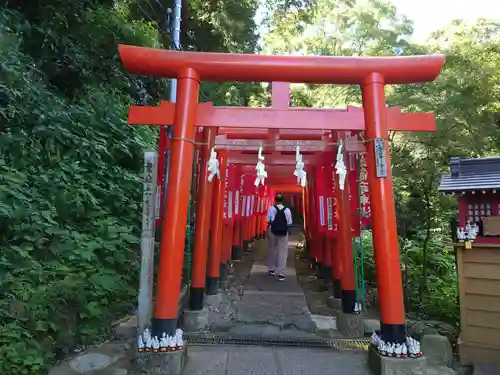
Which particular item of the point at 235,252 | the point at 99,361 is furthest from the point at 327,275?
the point at 99,361

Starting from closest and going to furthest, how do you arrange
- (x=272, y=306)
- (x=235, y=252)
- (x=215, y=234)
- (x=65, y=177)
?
(x=65, y=177) < (x=272, y=306) < (x=215, y=234) < (x=235, y=252)

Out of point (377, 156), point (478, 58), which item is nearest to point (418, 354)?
point (377, 156)

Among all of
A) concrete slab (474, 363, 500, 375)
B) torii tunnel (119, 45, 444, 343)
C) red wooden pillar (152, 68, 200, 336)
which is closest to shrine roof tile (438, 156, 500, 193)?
torii tunnel (119, 45, 444, 343)

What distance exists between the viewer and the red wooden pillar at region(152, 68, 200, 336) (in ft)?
15.8

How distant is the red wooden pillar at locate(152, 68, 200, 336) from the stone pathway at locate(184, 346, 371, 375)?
0.69m

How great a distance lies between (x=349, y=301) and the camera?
23.1 feet

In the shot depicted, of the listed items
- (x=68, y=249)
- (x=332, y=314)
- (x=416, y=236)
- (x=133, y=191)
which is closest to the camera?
(x=68, y=249)

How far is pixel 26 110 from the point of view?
7312 mm

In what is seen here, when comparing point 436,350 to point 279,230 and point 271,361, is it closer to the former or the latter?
point 271,361

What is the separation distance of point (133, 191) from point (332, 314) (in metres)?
4.89

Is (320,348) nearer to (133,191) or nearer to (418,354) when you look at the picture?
(418,354)

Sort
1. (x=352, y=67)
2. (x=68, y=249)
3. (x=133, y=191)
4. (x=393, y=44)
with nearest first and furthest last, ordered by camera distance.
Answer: (x=352, y=67), (x=68, y=249), (x=133, y=191), (x=393, y=44)

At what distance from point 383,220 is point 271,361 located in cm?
231

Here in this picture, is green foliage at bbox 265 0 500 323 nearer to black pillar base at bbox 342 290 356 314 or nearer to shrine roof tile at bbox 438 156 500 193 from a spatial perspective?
shrine roof tile at bbox 438 156 500 193
